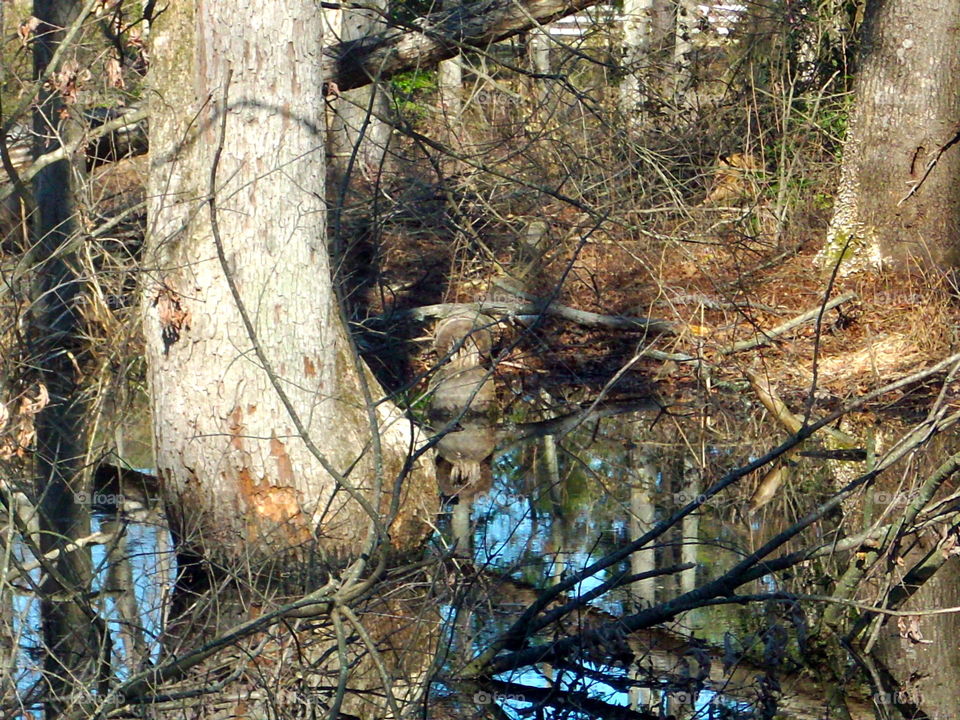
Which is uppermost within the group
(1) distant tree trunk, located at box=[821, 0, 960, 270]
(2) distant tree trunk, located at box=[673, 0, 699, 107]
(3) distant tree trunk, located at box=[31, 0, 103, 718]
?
(2) distant tree trunk, located at box=[673, 0, 699, 107]

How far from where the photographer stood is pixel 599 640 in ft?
15.4

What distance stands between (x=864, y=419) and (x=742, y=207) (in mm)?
4535

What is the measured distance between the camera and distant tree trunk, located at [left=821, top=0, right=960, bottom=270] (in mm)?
11117

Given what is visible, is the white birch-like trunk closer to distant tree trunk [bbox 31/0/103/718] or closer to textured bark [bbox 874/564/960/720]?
distant tree trunk [bbox 31/0/103/718]

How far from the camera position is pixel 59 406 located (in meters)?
8.01

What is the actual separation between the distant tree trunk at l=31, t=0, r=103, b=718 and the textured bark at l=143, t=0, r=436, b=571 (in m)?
0.54

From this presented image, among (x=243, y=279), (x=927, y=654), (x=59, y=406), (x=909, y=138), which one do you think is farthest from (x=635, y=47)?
(x=927, y=654)

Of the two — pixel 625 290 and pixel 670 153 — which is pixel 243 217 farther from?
pixel 670 153

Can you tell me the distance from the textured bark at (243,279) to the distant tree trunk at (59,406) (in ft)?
1.76

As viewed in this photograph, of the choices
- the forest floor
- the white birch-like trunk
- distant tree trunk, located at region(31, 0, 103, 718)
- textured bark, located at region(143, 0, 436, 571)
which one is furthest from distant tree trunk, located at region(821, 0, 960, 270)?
distant tree trunk, located at region(31, 0, 103, 718)

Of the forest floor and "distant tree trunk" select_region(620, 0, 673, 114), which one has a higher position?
"distant tree trunk" select_region(620, 0, 673, 114)

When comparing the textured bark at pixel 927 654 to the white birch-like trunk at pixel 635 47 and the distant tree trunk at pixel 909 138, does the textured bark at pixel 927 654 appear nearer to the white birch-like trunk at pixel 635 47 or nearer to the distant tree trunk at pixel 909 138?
the distant tree trunk at pixel 909 138

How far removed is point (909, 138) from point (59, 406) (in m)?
7.47

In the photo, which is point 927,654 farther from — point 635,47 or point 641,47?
point 641,47
